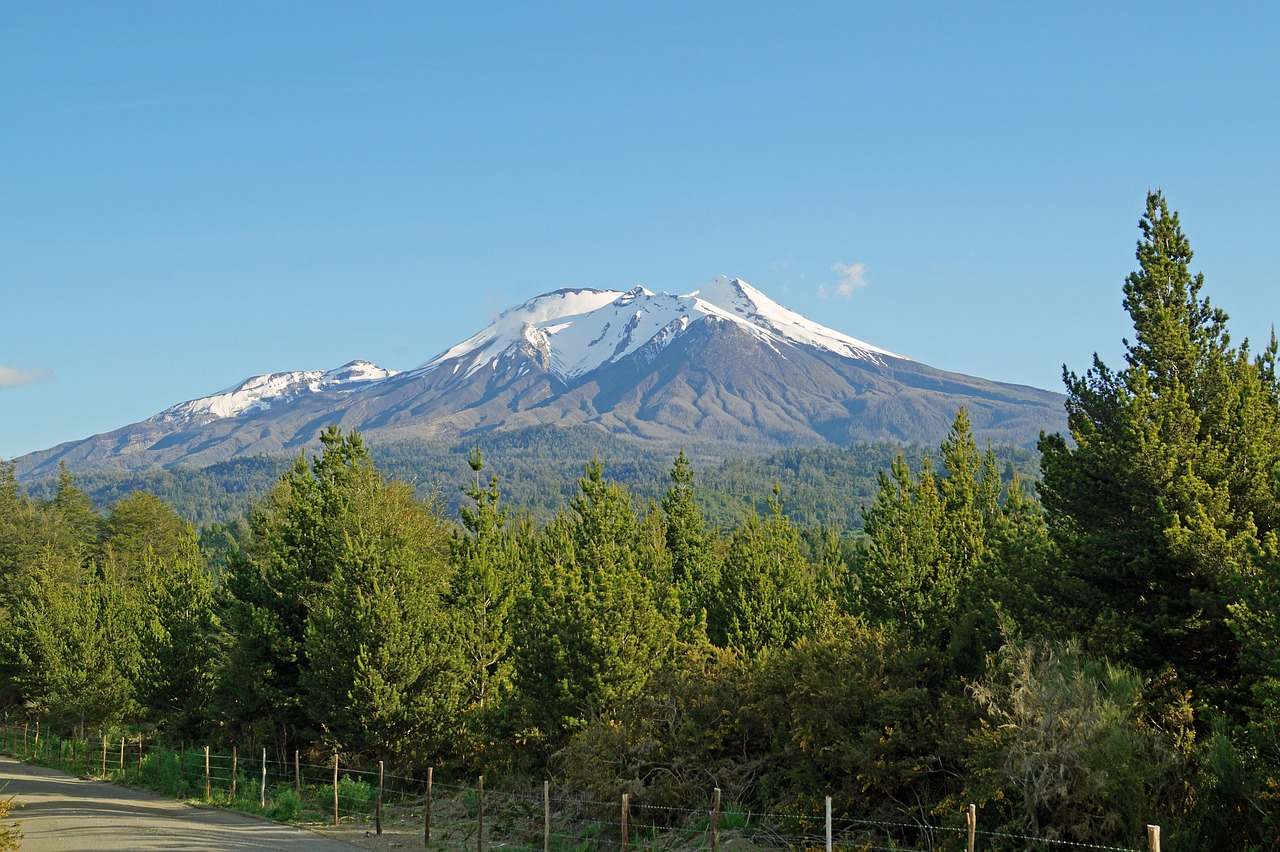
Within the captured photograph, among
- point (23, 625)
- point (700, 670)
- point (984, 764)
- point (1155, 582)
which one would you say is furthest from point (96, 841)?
point (23, 625)

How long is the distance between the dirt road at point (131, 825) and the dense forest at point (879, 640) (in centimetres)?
417

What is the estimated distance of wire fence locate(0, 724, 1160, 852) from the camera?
1720 cm

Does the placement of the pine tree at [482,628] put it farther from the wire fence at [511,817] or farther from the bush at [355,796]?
the bush at [355,796]

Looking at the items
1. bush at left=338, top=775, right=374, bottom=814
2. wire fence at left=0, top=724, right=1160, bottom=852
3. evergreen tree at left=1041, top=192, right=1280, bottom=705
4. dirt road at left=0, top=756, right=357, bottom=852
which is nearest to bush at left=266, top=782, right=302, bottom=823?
wire fence at left=0, top=724, right=1160, bottom=852

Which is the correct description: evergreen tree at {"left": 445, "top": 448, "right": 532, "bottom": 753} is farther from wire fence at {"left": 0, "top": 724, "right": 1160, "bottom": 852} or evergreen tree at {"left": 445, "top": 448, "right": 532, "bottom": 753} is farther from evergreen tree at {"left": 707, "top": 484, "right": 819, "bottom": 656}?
evergreen tree at {"left": 707, "top": 484, "right": 819, "bottom": 656}

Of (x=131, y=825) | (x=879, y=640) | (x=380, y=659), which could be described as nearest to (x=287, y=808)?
(x=131, y=825)

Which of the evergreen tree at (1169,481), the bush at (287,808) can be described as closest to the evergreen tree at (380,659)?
the bush at (287,808)

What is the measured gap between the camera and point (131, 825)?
26.2 meters

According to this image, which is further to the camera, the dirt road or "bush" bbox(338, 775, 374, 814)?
"bush" bbox(338, 775, 374, 814)

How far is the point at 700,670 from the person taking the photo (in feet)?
82.3

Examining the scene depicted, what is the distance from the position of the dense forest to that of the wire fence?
564 mm

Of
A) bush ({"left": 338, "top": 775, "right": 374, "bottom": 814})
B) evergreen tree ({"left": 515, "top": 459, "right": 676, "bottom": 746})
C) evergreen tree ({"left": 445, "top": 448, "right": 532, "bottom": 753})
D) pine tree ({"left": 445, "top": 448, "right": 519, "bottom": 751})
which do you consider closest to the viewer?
bush ({"left": 338, "top": 775, "right": 374, "bottom": 814})

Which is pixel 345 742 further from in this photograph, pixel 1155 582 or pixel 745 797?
pixel 1155 582

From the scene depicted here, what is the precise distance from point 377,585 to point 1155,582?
2055 centimetres
